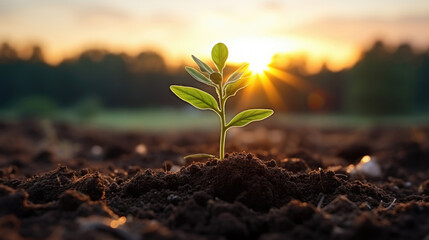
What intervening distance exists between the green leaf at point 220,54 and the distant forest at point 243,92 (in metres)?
27.7

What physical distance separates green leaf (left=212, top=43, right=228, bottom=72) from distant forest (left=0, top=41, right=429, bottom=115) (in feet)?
90.8

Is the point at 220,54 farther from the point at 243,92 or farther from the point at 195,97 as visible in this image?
the point at 243,92

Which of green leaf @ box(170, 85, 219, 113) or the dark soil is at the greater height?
green leaf @ box(170, 85, 219, 113)

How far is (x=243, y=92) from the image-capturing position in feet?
123

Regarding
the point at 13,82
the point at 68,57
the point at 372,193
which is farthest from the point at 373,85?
the point at 68,57

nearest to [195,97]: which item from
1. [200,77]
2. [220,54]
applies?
[200,77]

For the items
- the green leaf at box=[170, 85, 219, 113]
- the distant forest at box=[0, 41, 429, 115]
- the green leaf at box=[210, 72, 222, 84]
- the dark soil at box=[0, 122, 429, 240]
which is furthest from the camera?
the distant forest at box=[0, 41, 429, 115]

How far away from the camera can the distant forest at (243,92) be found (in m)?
34.9

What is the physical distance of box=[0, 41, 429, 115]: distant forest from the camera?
34.9 meters

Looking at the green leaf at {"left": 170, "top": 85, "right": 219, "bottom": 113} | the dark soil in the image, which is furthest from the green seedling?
the dark soil

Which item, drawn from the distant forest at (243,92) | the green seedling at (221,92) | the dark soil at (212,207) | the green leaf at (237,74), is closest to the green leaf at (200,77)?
the green seedling at (221,92)

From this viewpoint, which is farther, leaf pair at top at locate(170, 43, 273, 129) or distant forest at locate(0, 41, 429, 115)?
distant forest at locate(0, 41, 429, 115)

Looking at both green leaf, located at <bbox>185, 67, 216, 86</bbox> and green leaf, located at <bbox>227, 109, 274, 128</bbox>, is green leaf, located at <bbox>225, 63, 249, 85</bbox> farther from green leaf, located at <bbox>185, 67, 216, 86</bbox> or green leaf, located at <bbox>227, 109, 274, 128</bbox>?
green leaf, located at <bbox>227, 109, 274, 128</bbox>

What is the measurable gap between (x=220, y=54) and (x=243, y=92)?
3446 centimetres
